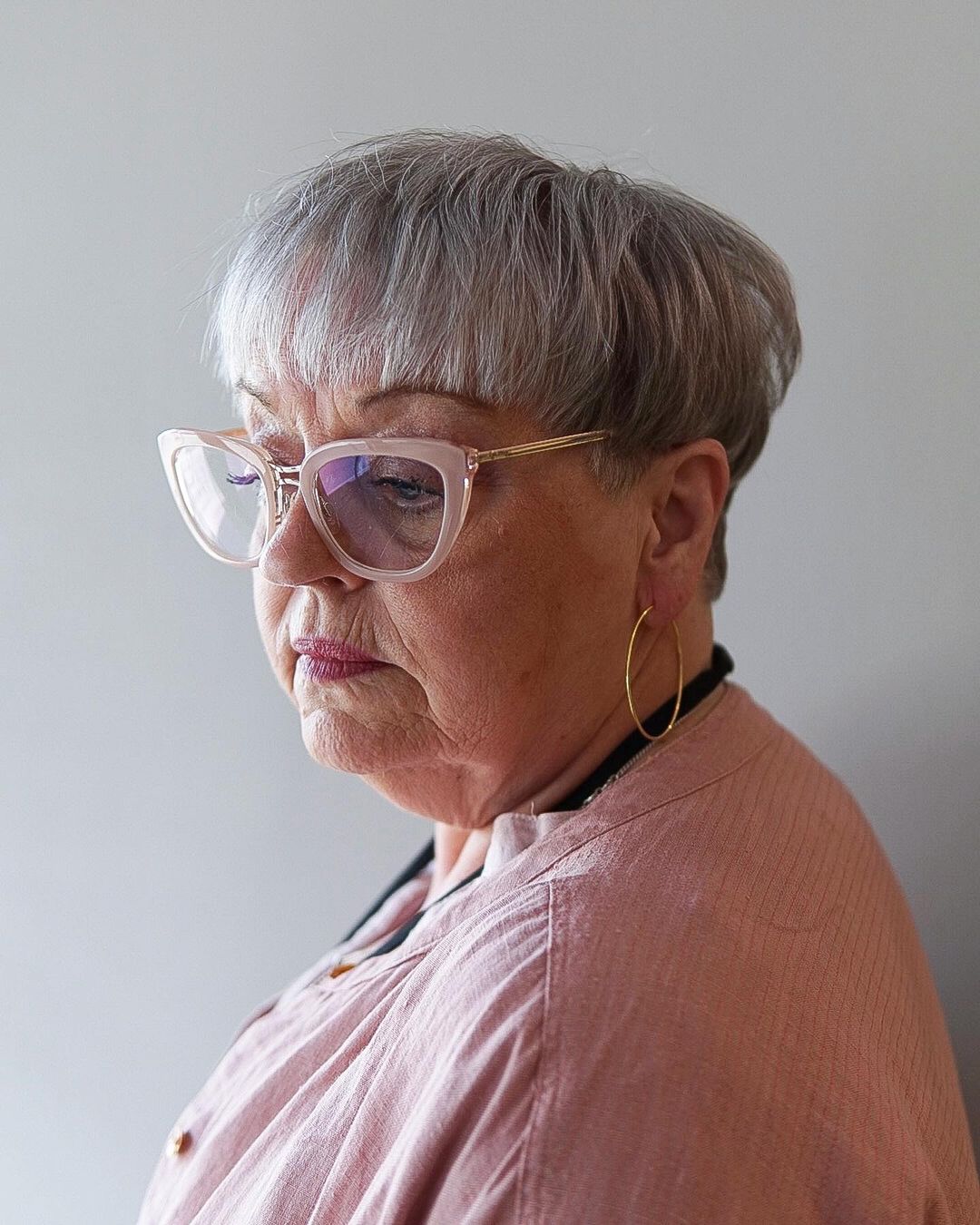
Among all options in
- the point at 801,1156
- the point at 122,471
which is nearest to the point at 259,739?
the point at 122,471

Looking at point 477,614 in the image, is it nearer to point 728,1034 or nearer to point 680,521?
point 680,521

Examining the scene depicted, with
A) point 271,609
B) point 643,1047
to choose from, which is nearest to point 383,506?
point 271,609

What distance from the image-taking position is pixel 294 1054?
1.03m

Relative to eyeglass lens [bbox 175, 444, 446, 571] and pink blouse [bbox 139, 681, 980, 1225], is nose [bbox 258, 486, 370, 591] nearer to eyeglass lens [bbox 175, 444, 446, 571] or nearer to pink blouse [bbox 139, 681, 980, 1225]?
eyeglass lens [bbox 175, 444, 446, 571]

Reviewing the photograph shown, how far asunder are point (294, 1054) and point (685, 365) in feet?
2.29

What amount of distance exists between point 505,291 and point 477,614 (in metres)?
0.26

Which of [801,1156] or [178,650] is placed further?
[178,650]

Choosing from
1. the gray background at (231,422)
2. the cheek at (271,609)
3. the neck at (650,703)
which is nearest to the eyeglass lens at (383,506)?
the cheek at (271,609)

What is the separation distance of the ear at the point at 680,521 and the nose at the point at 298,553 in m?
0.26

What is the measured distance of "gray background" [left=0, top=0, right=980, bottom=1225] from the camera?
124cm

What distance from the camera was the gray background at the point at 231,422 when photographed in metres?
1.24

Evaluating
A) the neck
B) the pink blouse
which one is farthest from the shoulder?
the neck

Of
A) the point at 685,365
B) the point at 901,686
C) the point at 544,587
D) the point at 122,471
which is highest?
the point at 122,471

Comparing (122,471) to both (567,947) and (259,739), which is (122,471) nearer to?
(259,739)
